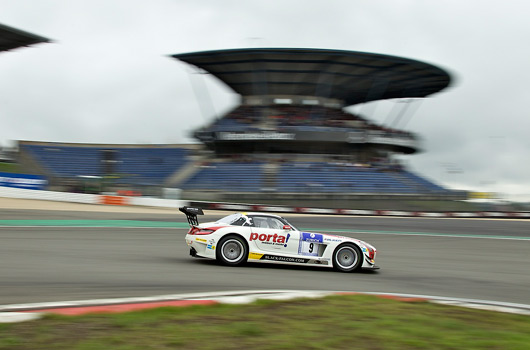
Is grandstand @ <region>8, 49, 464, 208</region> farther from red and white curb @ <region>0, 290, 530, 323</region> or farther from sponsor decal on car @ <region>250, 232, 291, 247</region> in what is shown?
red and white curb @ <region>0, 290, 530, 323</region>

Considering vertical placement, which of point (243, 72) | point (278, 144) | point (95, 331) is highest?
point (243, 72)

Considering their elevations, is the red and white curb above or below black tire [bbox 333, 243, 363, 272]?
below

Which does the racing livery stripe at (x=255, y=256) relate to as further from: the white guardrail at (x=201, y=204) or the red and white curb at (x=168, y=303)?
the white guardrail at (x=201, y=204)

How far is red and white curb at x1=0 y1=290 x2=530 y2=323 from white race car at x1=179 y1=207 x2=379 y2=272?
107 inches

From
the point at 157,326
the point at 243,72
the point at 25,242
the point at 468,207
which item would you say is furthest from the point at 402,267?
the point at 243,72

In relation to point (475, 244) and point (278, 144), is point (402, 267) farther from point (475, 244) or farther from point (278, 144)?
point (278, 144)

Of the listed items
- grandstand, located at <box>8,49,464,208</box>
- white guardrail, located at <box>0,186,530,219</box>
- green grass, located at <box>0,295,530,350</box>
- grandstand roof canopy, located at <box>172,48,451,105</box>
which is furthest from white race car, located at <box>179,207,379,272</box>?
grandstand roof canopy, located at <box>172,48,451,105</box>

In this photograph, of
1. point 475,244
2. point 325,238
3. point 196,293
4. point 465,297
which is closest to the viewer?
point 196,293

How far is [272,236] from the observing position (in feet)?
33.7

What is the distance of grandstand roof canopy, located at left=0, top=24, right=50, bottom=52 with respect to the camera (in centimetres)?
3488

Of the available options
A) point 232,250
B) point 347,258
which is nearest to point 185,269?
point 232,250

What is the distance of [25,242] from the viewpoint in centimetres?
1243

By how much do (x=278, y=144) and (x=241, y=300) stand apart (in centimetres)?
3686

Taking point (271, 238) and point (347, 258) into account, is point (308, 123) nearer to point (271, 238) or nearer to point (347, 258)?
point (347, 258)
